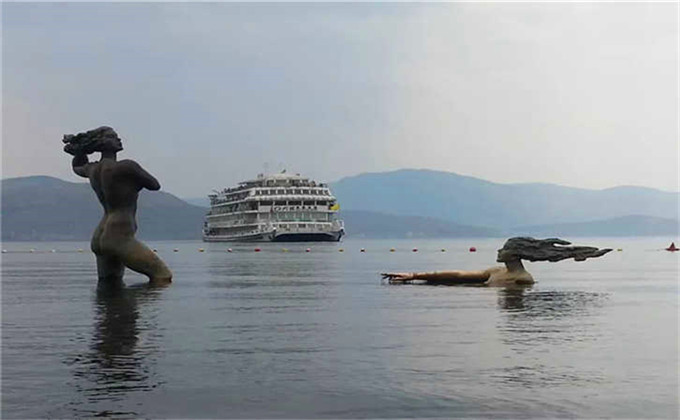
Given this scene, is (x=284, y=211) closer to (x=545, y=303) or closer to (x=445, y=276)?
(x=445, y=276)

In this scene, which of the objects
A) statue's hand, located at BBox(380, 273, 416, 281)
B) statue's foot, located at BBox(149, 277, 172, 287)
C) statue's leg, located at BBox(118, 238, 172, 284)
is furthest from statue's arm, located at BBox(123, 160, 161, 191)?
statue's hand, located at BBox(380, 273, 416, 281)

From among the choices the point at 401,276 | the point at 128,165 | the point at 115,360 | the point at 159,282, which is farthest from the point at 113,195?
the point at 115,360

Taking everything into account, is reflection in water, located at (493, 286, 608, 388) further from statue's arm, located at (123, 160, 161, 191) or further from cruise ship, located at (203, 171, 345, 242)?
cruise ship, located at (203, 171, 345, 242)

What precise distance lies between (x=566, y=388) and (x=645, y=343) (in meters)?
5.62

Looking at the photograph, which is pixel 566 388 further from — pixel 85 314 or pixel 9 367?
pixel 85 314

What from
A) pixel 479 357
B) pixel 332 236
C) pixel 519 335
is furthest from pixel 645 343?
pixel 332 236

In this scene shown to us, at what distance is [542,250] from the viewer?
31.8m

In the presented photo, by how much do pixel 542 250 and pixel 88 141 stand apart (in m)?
15.8

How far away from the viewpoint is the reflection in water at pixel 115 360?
1212cm

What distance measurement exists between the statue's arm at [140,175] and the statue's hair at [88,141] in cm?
158

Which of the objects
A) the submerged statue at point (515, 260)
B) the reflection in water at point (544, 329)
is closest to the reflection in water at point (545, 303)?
the reflection in water at point (544, 329)

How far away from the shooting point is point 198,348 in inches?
664

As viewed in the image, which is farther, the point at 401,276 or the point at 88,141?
the point at 401,276

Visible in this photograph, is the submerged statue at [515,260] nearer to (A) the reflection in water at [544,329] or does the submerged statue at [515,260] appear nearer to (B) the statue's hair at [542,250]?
(B) the statue's hair at [542,250]
